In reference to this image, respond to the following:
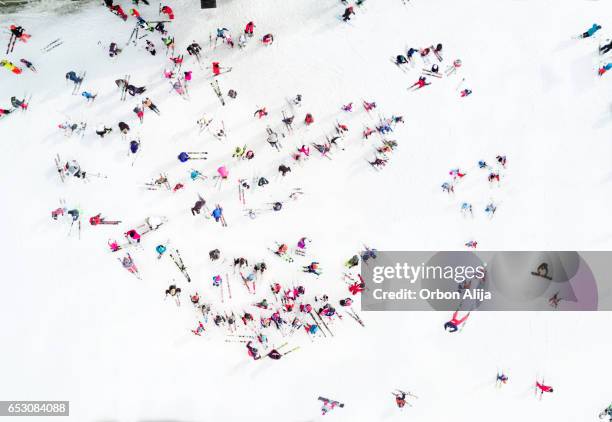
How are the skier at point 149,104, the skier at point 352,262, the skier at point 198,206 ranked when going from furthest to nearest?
the skier at point 352,262, the skier at point 198,206, the skier at point 149,104

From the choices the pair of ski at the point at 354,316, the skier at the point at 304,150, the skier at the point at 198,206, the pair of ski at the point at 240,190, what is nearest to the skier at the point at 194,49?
the pair of ski at the point at 240,190

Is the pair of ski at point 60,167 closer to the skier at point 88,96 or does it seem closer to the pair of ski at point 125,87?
the skier at point 88,96

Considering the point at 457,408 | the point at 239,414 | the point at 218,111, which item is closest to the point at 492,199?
the point at 457,408

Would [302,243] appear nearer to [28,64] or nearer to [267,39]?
[267,39]

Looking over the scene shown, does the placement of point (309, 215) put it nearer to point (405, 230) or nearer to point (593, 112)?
point (405, 230)

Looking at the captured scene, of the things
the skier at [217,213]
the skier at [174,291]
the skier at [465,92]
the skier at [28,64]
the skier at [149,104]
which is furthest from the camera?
the skier at [465,92]

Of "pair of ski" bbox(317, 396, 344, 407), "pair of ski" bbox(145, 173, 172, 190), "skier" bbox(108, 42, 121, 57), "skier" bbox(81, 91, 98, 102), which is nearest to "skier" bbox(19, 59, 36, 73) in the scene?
"skier" bbox(81, 91, 98, 102)

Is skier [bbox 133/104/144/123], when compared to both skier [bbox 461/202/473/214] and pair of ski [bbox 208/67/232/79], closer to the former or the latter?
pair of ski [bbox 208/67/232/79]

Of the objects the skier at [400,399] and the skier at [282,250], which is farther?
the skier at [400,399]
